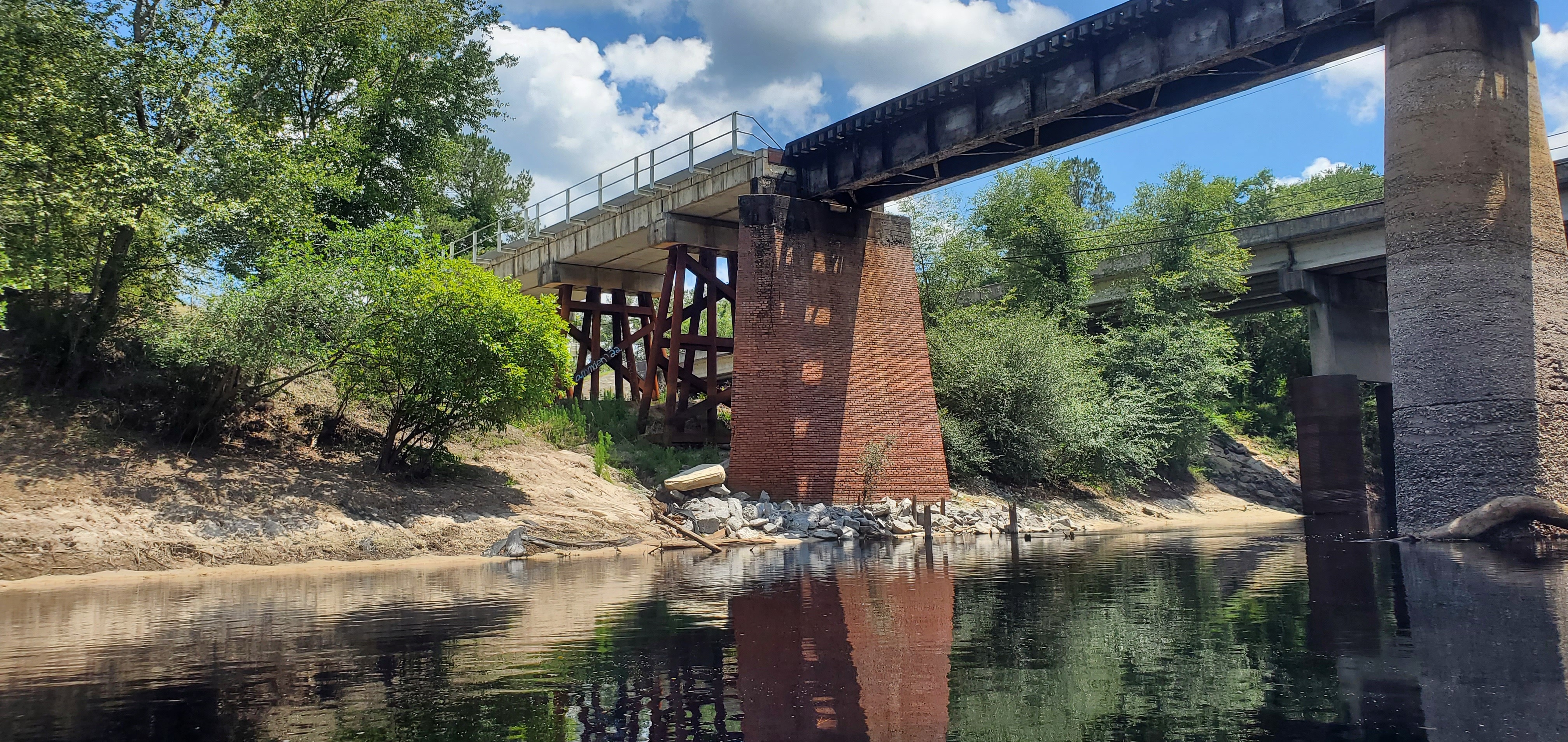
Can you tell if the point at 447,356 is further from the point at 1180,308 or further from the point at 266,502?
the point at 1180,308

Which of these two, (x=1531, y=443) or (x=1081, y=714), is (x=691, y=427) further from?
(x=1081, y=714)

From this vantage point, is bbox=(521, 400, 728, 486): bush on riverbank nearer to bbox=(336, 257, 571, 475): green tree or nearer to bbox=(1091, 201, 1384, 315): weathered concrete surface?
bbox=(336, 257, 571, 475): green tree

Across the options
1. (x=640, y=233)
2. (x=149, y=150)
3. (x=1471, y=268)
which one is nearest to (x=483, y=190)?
(x=640, y=233)

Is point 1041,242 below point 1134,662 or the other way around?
the other way around

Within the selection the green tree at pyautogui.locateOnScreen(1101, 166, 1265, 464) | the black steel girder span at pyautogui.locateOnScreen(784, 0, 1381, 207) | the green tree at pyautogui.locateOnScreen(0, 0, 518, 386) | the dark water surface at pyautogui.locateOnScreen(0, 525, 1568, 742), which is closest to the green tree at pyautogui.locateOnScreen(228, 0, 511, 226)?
the green tree at pyautogui.locateOnScreen(0, 0, 518, 386)

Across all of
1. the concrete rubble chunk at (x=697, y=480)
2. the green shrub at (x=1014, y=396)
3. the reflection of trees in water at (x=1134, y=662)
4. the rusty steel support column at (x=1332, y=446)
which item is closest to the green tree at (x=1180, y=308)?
the rusty steel support column at (x=1332, y=446)

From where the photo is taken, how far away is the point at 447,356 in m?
19.4

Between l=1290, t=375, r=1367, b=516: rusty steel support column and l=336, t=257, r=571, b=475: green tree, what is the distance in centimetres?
2186

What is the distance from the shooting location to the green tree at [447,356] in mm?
19250

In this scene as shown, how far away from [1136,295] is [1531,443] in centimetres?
2119

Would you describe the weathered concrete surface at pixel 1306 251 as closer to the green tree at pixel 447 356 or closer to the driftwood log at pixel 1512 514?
the driftwood log at pixel 1512 514

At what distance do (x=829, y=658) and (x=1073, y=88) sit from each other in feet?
51.9

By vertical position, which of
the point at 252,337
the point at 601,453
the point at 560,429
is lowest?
the point at 601,453

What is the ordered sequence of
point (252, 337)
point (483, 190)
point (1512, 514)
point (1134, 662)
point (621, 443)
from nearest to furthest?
point (1134, 662) < point (1512, 514) < point (252, 337) < point (621, 443) < point (483, 190)
